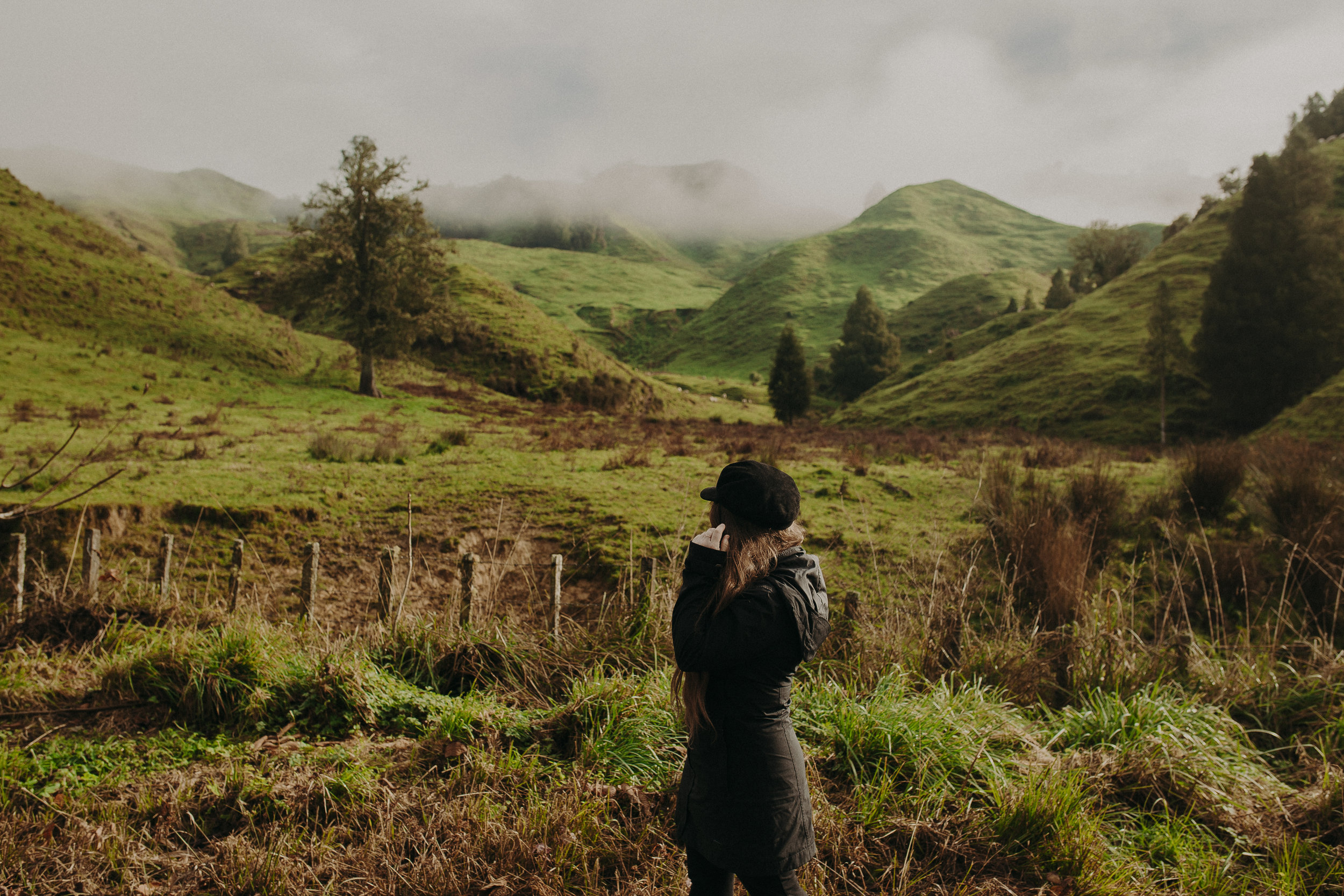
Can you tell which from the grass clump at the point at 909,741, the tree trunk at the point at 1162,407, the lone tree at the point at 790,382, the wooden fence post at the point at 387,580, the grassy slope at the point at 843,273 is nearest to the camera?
the grass clump at the point at 909,741

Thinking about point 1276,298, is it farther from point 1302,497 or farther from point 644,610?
point 644,610

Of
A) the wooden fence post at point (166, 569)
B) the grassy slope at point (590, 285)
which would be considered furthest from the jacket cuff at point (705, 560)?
the grassy slope at point (590, 285)

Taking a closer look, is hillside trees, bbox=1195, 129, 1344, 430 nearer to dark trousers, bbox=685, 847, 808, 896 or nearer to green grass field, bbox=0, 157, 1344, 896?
green grass field, bbox=0, 157, 1344, 896

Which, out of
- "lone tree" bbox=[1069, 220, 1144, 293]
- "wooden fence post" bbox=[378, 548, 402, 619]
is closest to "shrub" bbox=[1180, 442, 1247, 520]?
"wooden fence post" bbox=[378, 548, 402, 619]

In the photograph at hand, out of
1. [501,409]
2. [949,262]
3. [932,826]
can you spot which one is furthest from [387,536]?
[949,262]

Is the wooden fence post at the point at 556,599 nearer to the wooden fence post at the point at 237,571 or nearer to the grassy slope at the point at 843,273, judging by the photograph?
the wooden fence post at the point at 237,571

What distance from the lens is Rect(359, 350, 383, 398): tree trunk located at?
32.6m

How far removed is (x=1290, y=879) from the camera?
3305mm

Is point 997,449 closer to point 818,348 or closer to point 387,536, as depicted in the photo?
point 387,536

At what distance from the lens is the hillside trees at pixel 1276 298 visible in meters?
28.8

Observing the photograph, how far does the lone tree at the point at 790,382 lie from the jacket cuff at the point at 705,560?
→ 154 ft

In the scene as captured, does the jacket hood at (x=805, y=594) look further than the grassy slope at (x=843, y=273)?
No

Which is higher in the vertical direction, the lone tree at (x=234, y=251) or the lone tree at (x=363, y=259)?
the lone tree at (x=234, y=251)

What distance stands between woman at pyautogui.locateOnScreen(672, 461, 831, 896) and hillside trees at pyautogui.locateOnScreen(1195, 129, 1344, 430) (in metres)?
A: 38.9
